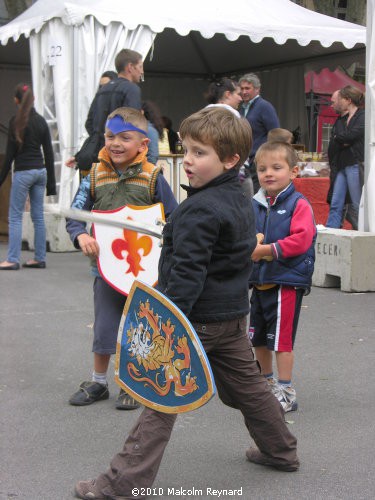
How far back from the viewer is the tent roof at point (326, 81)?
58.6 feet

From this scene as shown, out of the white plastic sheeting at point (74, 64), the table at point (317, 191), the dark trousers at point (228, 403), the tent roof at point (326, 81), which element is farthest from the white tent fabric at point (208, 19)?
the dark trousers at point (228, 403)

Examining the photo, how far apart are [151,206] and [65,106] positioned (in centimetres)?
684

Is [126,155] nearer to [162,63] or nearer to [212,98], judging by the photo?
[212,98]

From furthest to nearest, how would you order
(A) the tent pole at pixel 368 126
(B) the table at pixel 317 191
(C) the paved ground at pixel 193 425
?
(B) the table at pixel 317 191
(A) the tent pole at pixel 368 126
(C) the paved ground at pixel 193 425

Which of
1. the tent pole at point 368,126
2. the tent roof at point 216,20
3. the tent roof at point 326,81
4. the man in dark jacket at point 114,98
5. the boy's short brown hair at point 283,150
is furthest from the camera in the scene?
the tent roof at point 326,81

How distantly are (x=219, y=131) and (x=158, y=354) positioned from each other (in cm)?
90

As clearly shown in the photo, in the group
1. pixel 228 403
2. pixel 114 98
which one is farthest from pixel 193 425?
pixel 114 98

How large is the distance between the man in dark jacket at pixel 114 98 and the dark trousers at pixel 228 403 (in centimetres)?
483

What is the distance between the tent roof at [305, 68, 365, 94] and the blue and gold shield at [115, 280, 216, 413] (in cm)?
1471

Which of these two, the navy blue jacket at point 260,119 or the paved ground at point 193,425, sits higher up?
the navy blue jacket at point 260,119

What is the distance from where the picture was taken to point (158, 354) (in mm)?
3268

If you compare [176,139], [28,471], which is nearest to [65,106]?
[176,139]

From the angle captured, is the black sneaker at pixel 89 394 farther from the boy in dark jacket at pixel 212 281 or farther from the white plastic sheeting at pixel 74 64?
the white plastic sheeting at pixel 74 64

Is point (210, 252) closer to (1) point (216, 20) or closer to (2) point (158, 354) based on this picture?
(2) point (158, 354)
